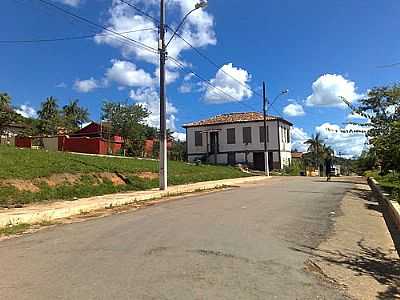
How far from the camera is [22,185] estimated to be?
56.4 ft

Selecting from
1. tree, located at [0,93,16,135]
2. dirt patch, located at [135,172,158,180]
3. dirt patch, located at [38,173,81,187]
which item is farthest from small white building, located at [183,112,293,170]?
dirt patch, located at [38,173,81,187]

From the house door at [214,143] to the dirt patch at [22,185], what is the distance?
44599 mm

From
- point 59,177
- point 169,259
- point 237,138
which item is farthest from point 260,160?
point 169,259

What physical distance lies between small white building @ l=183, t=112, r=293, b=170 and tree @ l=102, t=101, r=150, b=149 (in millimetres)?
8842

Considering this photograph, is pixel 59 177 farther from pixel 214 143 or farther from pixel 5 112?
pixel 214 143

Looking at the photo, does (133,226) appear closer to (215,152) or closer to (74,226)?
(74,226)

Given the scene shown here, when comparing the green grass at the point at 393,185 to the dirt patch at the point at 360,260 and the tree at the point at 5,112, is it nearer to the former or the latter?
the dirt patch at the point at 360,260

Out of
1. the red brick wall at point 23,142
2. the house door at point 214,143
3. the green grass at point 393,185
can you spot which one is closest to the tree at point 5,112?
the red brick wall at point 23,142

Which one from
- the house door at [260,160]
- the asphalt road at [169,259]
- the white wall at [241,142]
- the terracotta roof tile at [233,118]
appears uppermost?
the terracotta roof tile at [233,118]

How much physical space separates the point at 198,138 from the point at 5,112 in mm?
25423

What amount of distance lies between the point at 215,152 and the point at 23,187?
45074 mm

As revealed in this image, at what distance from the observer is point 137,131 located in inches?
2110

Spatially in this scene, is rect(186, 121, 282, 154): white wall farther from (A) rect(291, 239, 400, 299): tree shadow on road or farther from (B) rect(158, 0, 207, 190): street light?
(A) rect(291, 239, 400, 299): tree shadow on road

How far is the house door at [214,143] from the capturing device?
61.5m
